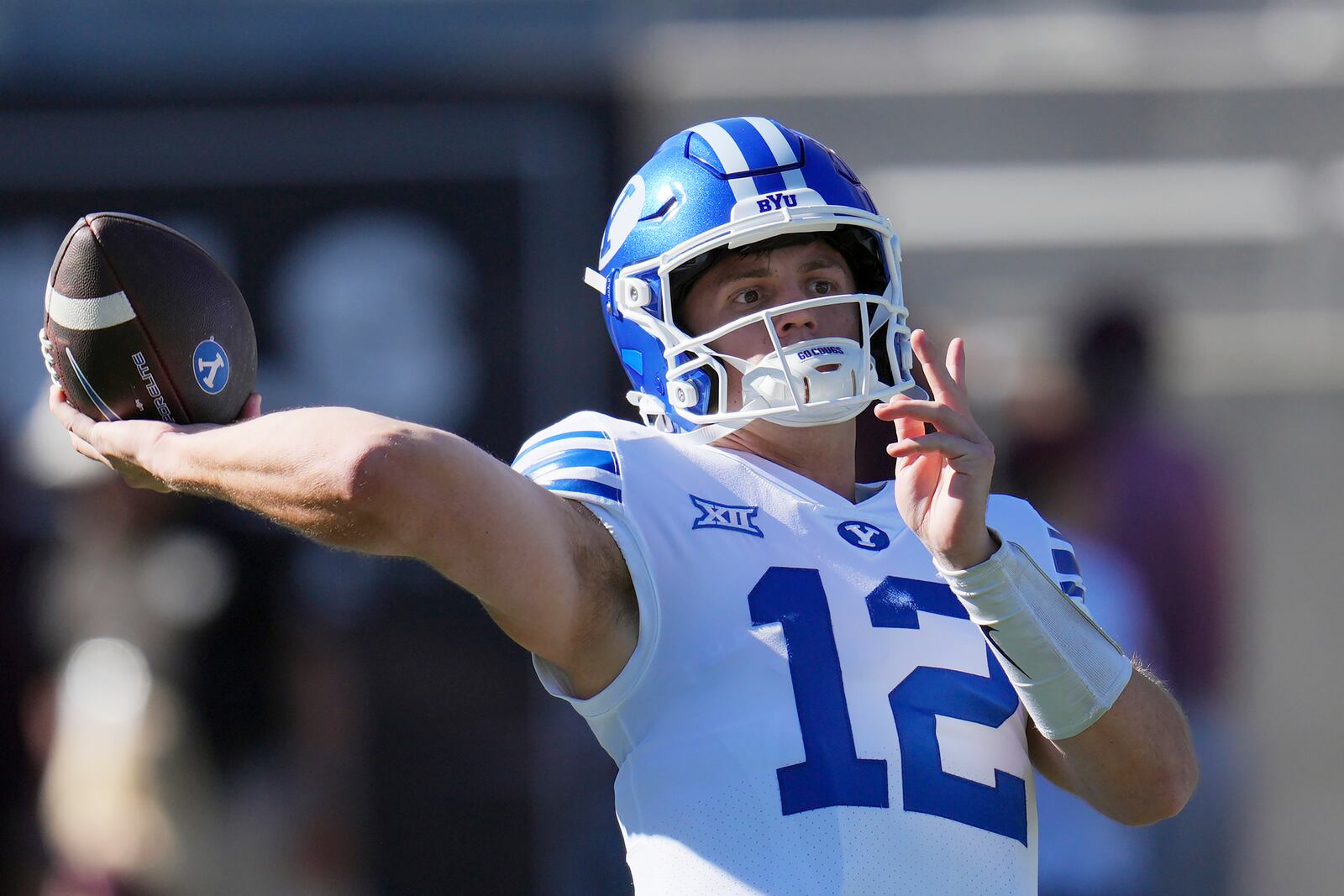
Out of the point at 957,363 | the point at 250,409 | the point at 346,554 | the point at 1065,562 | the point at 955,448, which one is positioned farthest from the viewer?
the point at 346,554

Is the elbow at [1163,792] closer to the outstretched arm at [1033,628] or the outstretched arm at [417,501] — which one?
the outstretched arm at [1033,628]

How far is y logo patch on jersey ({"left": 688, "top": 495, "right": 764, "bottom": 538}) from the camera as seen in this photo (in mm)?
2406

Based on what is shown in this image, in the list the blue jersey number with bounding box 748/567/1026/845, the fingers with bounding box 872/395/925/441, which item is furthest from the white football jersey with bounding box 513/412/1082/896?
the fingers with bounding box 872/395/925/441

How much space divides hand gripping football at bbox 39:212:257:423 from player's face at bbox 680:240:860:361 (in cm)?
72

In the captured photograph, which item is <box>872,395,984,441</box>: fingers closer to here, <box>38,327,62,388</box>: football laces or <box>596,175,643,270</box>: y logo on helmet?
<box>596,175,643,270</box>: y logo on helmet

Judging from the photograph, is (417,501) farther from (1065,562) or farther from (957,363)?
(1065,562)

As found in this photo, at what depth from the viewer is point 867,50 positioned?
876 cm

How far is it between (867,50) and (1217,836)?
190 inches

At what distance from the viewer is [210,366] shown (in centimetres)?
243

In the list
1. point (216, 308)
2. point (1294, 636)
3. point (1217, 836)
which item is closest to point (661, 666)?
point (216, 308)

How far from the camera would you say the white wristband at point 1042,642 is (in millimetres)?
2211

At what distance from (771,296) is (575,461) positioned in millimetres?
502

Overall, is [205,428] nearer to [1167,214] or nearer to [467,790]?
[467,790]

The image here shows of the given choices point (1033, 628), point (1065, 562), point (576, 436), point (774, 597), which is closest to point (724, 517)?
point (774, 597)
